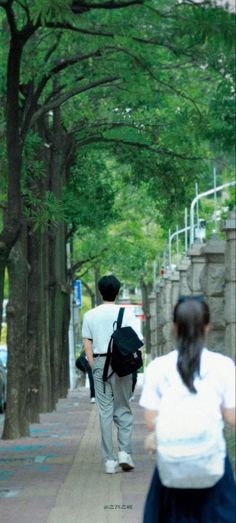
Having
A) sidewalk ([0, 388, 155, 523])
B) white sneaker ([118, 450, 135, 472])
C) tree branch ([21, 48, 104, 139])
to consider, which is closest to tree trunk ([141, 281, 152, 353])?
sidewalk ([0, 388, 155, 523])

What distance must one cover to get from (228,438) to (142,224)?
43643 mm

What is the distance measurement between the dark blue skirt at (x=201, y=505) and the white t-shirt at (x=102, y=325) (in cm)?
728

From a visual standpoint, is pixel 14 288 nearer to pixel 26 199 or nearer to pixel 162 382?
pixel 26 199

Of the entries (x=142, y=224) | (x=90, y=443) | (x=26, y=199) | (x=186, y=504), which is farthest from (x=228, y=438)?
(x=142, y=224)

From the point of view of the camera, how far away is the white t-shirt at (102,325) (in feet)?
46.8

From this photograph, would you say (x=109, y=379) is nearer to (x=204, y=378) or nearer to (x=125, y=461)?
(x=125, y=461)

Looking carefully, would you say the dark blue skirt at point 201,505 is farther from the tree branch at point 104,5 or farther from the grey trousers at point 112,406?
the grey trousers at point 112,406

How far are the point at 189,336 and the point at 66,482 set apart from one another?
7418mm

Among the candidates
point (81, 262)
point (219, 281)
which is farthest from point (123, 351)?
point (81, 262)

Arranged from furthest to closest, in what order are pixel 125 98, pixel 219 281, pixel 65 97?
pixel 219 281
pixel 65 97
pixel 125 98

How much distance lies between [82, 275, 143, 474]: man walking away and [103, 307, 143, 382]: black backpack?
0.08m

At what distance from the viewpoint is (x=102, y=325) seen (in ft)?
46.9

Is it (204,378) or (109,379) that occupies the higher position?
(204,378)

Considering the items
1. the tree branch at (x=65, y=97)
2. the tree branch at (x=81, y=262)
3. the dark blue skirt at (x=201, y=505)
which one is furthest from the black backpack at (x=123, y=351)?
the tree branch at (x=81, y=262)
